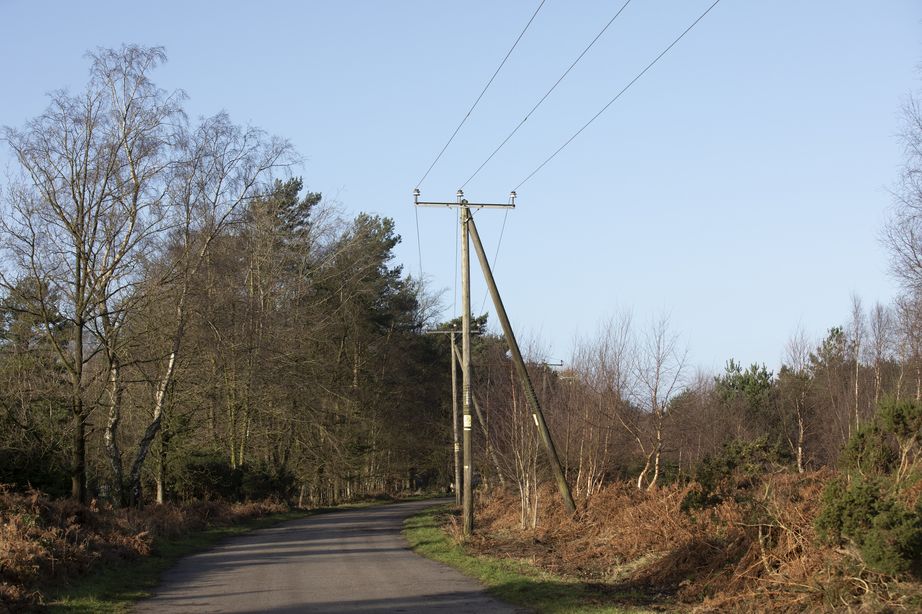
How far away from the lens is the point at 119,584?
48.1 ft

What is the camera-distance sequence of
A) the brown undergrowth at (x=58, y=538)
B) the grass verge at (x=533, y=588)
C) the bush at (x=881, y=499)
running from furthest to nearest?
the brown undergrowth at (x=58, y=538)
the grass verge at (x=533, y=588)
the bush at (x=881, y=499)

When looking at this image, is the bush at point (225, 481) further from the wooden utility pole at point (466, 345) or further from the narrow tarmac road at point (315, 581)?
the wooden utility pole at point (466, 345)

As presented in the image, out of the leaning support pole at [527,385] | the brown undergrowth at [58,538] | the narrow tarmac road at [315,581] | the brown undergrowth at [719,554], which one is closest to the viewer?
the brown undergrowth at [719,554]

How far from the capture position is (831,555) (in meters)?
10.0

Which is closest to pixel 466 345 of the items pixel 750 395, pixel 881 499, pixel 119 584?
pixel 119 584

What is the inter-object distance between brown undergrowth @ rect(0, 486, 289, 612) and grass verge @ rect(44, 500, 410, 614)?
0.22 metres

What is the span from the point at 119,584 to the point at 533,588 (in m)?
6.95

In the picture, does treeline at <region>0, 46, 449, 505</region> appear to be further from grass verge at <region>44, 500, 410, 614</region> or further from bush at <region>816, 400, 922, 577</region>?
bush at <region>816, 400, 922, 577</region>

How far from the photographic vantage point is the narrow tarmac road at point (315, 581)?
12180 millimetres

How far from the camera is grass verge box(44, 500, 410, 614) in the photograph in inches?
483

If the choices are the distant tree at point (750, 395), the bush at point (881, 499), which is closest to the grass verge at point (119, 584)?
the bush at point (881, 499)

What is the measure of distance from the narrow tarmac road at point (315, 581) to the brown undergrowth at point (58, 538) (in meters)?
1.35

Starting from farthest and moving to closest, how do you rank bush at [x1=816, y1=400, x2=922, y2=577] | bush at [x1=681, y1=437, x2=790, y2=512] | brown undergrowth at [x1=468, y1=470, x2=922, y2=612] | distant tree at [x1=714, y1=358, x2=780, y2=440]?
distant tree at [x1=714, y1=358, x2=780, y2=440], bush at [x1=681, y1=437, x2=790, y2=512], brown undergrowth at [x1=468, y1=470, x2=922, y2=612], bush at [x1=816, y1=400, x2=922, y2=577]

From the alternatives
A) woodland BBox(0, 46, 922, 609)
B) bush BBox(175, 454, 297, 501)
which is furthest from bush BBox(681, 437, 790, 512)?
bush BBox(175, 454, 297, 501)
